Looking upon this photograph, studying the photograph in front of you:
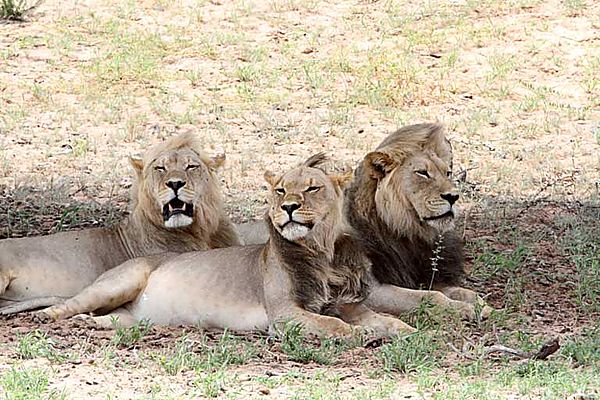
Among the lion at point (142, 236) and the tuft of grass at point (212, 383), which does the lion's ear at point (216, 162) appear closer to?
the lion at point (142, 236)

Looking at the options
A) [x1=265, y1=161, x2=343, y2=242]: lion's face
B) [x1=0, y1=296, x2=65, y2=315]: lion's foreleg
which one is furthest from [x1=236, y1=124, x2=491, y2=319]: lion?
[x1=0, y1=296, x2=65, y2=315]: lion's foreleg

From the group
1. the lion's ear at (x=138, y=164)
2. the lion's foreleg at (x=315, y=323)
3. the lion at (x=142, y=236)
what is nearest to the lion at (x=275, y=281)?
the lion's foreleg at (x=315, y=323)

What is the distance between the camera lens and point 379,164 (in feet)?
21.5

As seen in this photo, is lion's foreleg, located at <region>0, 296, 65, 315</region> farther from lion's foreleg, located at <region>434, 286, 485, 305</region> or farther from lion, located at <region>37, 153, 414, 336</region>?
lion's foreleg, located at <region>434, 286, 485, 305</region>

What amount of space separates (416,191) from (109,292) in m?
1.59

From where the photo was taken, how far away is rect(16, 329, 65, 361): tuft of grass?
16.9 feet

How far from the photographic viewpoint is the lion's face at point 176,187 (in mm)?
6617

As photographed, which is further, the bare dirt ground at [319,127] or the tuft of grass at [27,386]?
the bare dirt ground at [319,127]

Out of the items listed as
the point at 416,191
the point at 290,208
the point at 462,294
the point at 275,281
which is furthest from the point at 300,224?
the point at 462,294

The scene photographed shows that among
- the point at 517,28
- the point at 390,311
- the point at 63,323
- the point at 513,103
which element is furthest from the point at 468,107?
the point at 63,323

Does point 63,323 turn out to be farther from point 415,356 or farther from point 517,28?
point 517,28

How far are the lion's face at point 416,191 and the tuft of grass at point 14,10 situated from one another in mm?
8233

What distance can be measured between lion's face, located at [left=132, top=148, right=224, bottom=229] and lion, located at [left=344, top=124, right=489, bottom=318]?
0.76 meters

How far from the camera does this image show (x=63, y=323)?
6.02 metres
